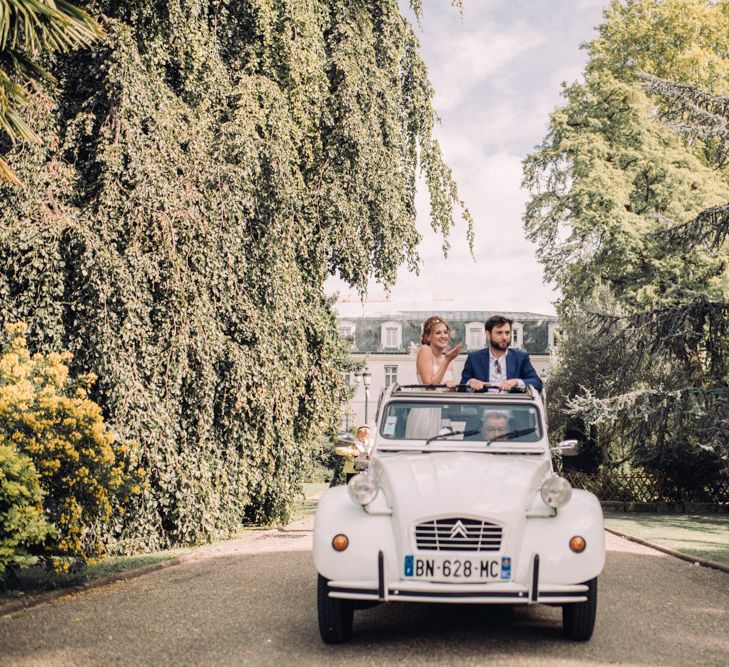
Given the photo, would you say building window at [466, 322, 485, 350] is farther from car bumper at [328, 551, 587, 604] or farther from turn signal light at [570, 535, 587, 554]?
car bumper at [328, 551, 587, 604]

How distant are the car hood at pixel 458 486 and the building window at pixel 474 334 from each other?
2418 inches

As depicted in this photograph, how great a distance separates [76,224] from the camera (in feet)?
36.0

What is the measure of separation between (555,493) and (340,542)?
57.4 inches

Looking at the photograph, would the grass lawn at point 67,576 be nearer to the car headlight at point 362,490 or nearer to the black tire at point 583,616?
the car headlight at point 362,490

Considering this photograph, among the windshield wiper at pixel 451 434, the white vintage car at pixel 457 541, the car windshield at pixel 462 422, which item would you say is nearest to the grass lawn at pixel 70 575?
the white vintage car at pixel 457 541

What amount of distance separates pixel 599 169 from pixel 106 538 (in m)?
22.7

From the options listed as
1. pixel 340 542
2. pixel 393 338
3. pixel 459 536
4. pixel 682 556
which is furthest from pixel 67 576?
pixel 393 338

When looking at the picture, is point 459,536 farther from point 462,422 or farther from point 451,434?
point 462,422

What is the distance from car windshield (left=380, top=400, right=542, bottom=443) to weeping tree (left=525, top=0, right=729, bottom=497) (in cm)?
1337

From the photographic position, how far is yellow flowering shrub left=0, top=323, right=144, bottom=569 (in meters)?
8.55

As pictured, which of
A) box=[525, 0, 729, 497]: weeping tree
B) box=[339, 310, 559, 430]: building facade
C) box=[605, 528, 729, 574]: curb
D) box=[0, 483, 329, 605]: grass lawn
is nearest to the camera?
box=[0, 483, 329, 605]: grass lawn

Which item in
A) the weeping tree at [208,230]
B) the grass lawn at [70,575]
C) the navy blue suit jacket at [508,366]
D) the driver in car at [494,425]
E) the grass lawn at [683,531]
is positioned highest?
the weeping tree at [208,230]

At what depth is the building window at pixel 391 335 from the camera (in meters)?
68.5

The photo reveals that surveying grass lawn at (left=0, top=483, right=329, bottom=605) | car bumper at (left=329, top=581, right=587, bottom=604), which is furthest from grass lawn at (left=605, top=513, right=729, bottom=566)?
grass lawn at (left=0, top=483, right=329, bottom=605)
